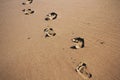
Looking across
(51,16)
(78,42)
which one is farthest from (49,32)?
(78,42)

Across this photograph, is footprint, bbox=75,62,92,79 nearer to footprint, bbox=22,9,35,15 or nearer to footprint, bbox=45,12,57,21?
footprint, bbox=45,12,57,21

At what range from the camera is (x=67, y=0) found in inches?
154

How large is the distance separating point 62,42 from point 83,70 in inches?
29.3

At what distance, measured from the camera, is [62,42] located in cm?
286

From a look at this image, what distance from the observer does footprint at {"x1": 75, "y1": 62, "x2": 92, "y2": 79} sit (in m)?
2.25

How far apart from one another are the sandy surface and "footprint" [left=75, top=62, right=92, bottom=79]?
6 cm

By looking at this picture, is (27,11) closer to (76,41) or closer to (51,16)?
(51,16)

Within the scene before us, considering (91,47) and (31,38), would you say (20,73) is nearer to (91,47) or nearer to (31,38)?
(31,38)

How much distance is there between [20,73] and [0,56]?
628 millimetres

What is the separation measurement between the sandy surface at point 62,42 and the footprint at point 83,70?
0.18ft

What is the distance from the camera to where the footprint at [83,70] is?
7.37 ft

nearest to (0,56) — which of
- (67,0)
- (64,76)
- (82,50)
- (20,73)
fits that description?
(20,73)

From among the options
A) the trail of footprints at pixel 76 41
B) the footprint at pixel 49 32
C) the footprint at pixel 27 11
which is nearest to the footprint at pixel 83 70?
the trail of footprints at pixel 76 41

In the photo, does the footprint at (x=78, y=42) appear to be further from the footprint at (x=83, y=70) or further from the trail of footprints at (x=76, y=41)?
the footprint at (x=83, y=70)
